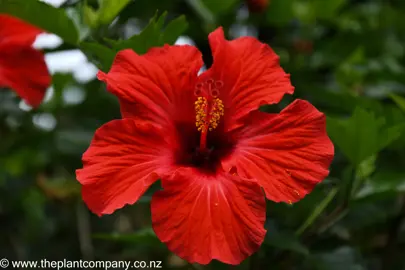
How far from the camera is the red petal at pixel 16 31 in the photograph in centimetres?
108

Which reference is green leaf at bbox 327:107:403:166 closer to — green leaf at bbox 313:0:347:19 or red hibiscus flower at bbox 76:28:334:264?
red hibiscus flower at bbox 76:28:334:264

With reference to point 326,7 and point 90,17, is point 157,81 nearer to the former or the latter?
point 90,17

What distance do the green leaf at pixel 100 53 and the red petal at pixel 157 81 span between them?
0.07 m

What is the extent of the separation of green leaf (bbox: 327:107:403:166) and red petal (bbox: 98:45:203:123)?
250 millimetres

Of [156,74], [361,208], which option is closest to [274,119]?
[156,74]

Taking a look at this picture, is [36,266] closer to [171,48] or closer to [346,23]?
[171,48]

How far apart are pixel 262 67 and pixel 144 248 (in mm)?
651

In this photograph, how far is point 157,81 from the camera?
0.87m

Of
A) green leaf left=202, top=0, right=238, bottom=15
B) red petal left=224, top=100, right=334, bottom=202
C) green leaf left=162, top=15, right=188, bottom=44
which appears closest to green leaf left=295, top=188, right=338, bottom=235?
red petal left=224, top=100, right=334, bottom=202

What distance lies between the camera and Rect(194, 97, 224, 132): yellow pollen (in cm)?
89

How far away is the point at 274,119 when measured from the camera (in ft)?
2.77

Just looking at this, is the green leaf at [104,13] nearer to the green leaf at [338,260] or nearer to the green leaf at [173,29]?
the green leaf at [173,29]

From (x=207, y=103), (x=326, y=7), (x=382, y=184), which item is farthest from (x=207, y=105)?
(x=326, y=7)

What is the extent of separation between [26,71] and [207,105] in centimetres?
40
